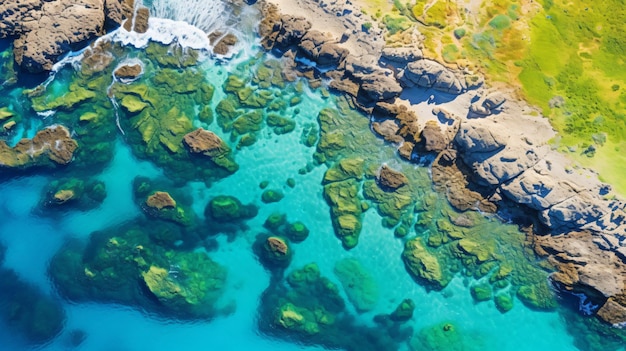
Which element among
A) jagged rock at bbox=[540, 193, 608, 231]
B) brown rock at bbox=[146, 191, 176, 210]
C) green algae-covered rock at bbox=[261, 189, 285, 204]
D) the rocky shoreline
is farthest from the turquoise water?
jagged rock at bbox=[540, 193, 608, 231]

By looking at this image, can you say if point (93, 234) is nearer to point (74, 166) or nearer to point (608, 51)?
point (74, 166)

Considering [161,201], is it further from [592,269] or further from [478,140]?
[592,269]

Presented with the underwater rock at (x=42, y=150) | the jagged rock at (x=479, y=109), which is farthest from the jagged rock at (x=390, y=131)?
the underwater rock at (x=42, y=150)

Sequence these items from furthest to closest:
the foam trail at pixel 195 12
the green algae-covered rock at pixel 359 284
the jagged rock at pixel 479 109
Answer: the foam trail at pixel 195 12, the green algae-covered rock at pixel 359 284, the jagged rock at pixel 479 109

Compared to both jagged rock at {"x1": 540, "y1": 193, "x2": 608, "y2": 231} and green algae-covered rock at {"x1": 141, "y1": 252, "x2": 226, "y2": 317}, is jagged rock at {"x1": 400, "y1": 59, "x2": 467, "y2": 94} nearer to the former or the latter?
jagged rock at {"x1": 540, "y1": 193, "x2": 608, "y2": 231}

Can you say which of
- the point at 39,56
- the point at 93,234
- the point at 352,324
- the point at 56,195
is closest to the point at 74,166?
the point at 56,195

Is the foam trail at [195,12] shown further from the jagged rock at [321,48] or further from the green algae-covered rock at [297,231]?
the green algae-covered rock at [297,231]
